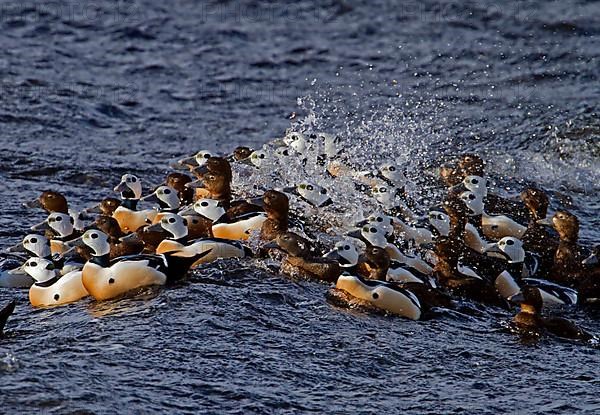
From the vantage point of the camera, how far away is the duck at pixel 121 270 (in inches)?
404

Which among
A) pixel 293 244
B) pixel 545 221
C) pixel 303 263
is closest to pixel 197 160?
pixel 293 244

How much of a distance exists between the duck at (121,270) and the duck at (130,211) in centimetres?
177

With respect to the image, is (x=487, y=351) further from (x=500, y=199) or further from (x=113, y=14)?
(x=113, y=14)

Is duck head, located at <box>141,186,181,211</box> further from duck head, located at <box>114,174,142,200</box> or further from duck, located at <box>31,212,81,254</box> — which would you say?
duck, located at <box>31,212,81,254</box>

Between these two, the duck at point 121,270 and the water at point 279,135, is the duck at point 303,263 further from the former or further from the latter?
the duck at point 121,270

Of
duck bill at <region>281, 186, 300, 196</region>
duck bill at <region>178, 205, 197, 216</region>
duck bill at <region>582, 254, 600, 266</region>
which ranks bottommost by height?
duck bill at <region>582, 254, 600, 266</region>

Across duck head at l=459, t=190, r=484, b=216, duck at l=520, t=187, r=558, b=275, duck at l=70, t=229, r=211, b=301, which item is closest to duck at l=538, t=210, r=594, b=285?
duck at l=520, t=187, r=558, b=275

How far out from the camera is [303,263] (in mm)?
10859

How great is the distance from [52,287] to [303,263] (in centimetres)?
211

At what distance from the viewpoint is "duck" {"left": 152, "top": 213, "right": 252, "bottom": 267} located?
11.1 metres

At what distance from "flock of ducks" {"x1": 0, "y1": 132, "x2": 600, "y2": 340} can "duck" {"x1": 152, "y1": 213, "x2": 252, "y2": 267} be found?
1 centimetres

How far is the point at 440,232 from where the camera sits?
1190cm

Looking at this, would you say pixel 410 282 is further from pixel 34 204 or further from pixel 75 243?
pixel 34 204

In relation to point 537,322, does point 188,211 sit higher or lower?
higher
